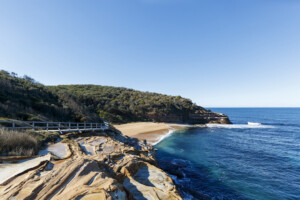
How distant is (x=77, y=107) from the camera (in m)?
19.8

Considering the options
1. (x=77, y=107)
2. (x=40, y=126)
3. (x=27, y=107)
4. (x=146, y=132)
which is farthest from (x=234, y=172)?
(x=77, y=107)

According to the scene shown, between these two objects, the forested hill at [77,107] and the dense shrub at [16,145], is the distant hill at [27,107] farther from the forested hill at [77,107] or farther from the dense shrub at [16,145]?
the dense shrub at [16,145]

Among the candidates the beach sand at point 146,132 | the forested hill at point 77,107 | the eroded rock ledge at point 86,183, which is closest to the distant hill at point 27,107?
the forested hill at point 77,107

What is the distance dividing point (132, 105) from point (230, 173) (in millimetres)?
33460

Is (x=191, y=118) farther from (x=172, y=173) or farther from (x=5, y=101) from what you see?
(x=5, y=101)

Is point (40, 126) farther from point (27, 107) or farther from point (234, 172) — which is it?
point (234, 172)

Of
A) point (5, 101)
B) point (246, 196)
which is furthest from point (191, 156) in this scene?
point (5, 101)

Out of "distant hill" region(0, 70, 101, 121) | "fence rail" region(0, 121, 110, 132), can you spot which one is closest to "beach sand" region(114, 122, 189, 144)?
"distant hill" region(0, 70, 101, 121)

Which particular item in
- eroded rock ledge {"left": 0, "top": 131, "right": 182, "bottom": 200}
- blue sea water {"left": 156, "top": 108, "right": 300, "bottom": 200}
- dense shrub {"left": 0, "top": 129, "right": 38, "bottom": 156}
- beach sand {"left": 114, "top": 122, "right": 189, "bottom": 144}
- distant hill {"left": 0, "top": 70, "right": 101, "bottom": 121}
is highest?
distant hill {"left": 0, "top": 70, "right": 101, "bottom": 121}

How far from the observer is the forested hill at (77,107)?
41.6 feet

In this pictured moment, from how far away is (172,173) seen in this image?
11.2 m

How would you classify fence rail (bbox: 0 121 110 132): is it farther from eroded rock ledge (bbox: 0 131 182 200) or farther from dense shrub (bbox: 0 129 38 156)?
eroded rock ledge (bbox: 0 131 182 200)

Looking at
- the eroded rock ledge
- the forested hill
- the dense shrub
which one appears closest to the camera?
the eroded rock ledge

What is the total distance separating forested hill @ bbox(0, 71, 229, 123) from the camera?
1267 cm
